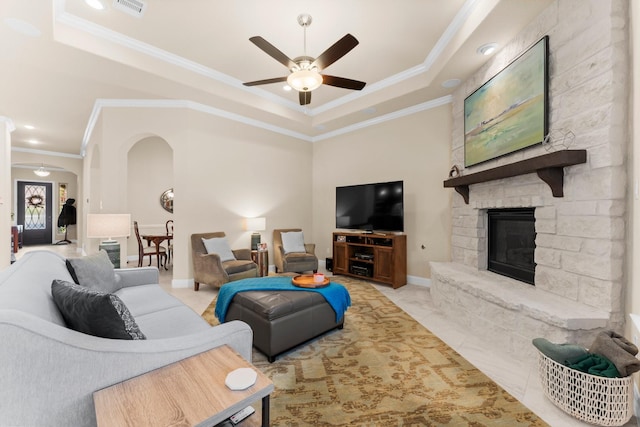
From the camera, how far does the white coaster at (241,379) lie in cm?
99

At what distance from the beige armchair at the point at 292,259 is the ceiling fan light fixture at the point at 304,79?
122 inches

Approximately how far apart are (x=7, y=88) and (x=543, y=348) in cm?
707

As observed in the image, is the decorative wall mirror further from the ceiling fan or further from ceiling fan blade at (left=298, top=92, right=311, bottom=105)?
the ceiling fan

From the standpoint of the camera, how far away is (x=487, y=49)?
303 cm

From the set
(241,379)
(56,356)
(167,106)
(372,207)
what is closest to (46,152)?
(167,106)

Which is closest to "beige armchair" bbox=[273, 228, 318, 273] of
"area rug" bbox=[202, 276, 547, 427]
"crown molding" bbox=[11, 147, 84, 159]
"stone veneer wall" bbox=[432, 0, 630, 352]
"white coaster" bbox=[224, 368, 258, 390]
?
"area rug" bbox=[202, 276, 547, 427]

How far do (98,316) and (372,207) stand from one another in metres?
4.21

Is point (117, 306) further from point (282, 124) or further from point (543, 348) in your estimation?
point (282, 124)

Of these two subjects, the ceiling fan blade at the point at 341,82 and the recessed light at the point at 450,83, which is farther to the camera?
the recessed light at the point at 450,83

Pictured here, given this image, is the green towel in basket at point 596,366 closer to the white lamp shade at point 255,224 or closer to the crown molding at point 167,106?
the white lamp shade at point 255,224

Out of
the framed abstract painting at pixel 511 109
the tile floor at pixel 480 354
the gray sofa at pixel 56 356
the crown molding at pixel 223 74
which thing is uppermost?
the crown molding at pixel 223 74

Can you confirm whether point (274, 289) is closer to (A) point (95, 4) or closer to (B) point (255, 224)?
(B) point (255, 224)

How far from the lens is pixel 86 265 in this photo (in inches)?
92.4

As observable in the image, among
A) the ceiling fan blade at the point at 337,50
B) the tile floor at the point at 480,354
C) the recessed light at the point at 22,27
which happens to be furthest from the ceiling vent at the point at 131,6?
the tile floor at the point at 480,354
